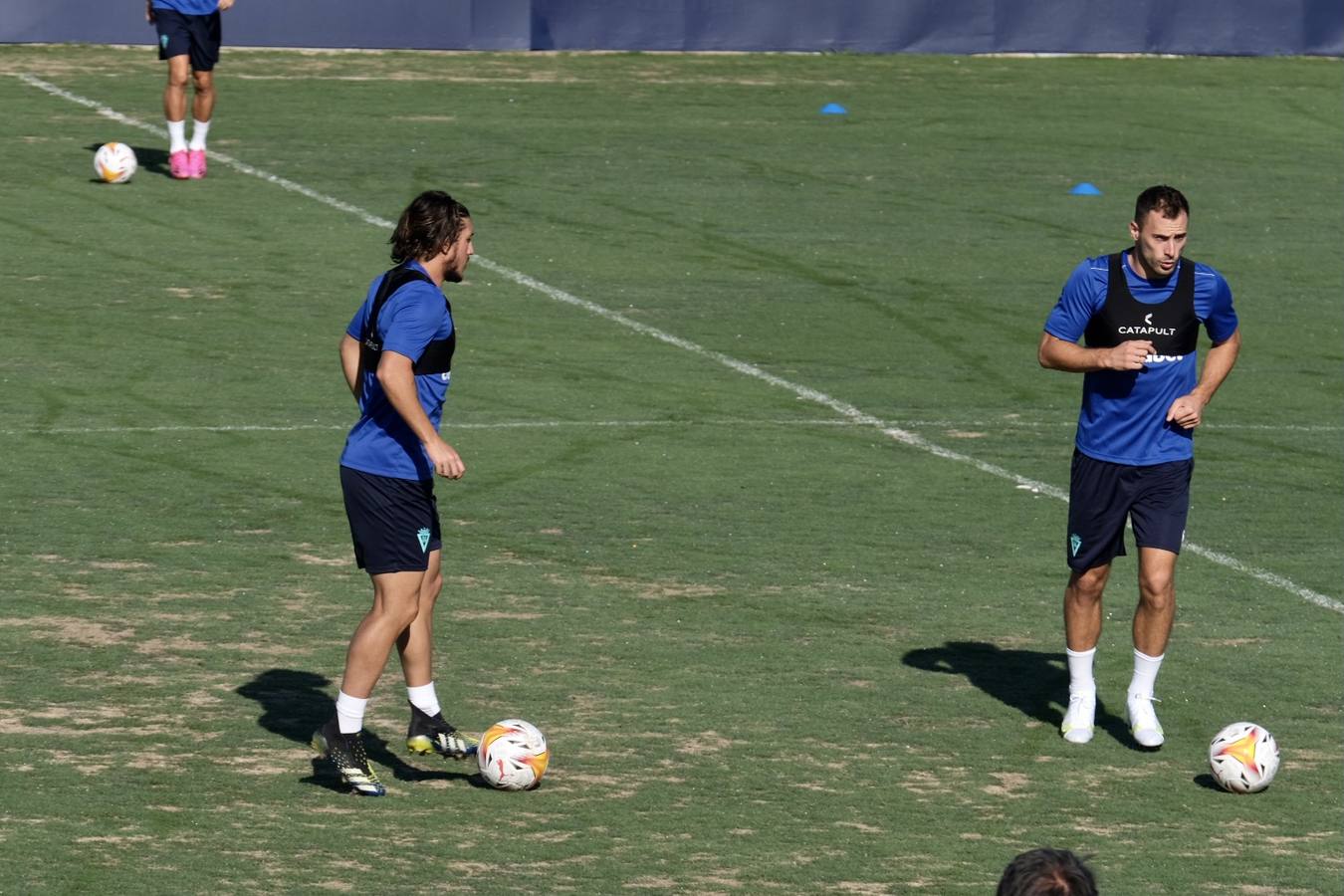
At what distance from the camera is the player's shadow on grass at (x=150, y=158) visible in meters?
21.9

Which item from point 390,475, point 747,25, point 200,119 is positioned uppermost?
point 747,25

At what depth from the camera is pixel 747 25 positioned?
2955cm

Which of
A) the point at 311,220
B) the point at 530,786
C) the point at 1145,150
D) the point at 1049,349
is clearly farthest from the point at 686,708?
the point at 1145,150

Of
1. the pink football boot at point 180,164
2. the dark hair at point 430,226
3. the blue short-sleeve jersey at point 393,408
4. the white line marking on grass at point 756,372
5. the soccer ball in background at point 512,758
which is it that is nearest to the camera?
the blue short-sleeve jersey at point 393,408

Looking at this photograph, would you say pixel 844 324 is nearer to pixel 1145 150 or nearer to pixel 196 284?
pixel 196 284

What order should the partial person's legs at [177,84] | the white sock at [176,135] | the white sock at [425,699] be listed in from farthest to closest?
the white sock at [176,135] → the partial person's legs at [177,84] → the white sock at [425,699]

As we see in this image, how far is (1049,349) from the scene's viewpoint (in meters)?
9.46

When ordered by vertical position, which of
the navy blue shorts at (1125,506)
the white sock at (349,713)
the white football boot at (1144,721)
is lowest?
the white football boot at (1144,721)

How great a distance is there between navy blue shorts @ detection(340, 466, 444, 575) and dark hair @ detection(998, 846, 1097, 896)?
461cm

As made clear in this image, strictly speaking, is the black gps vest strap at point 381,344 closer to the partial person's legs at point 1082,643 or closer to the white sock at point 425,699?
the white sock at point 425,699

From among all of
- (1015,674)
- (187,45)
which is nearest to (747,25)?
(187,45)

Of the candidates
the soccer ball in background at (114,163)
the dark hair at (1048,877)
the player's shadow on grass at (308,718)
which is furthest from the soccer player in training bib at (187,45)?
the dark hair at (1048,877)

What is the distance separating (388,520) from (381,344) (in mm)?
643

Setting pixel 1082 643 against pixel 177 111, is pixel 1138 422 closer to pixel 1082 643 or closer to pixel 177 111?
Answer: pixel 1082 643
